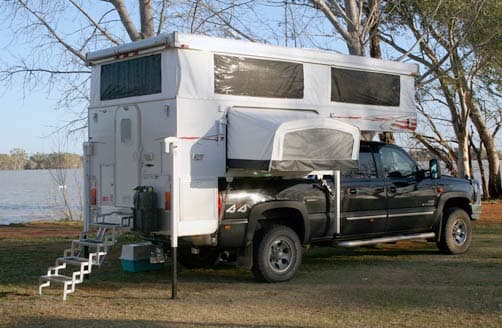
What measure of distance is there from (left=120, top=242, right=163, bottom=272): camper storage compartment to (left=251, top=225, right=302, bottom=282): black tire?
1.63 m

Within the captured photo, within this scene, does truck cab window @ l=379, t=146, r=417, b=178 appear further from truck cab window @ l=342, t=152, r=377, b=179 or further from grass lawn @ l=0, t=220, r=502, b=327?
grass lawn @ l=0, t=220, r=502, b=327

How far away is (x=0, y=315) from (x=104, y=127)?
3.11 m

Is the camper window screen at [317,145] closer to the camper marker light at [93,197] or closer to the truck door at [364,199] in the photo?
the truck door at [364,199]

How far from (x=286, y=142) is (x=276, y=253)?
1.63 m

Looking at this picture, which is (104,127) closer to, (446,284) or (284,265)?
(284,265)

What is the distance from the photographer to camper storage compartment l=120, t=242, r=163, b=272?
9.70m

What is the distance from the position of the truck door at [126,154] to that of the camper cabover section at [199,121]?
1cm

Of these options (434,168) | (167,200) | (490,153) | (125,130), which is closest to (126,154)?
(125,130)

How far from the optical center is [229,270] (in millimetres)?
10398

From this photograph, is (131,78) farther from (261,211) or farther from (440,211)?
(440,211)

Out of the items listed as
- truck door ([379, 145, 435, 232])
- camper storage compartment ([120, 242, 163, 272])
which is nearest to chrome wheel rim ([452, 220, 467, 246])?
truck door ([379, 145, 435, 232])

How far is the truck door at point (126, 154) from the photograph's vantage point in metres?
8.97

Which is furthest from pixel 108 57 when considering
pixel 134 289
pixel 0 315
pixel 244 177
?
pixel 0 315

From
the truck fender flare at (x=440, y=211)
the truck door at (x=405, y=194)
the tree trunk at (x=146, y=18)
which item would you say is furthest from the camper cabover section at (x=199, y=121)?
the tree trunk at (x=146, y=18)
